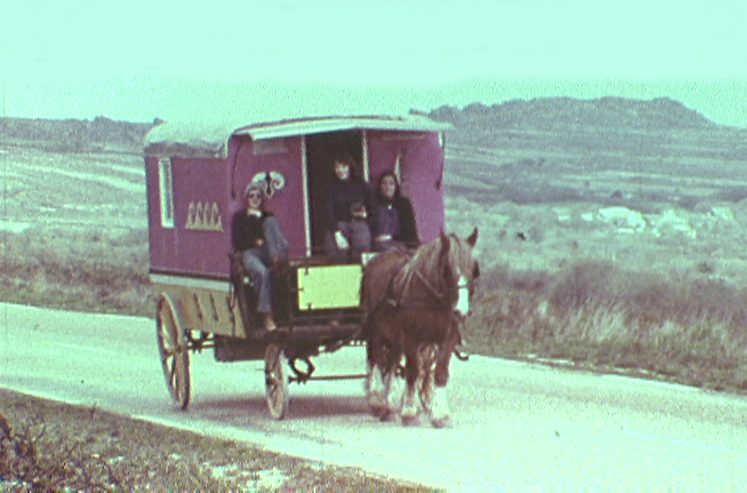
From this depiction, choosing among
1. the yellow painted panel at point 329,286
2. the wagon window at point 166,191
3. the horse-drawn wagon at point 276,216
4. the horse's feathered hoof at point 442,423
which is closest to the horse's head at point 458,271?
the horse-drawn wagon at point 276,216

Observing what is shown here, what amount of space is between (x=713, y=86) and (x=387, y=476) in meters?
13.7

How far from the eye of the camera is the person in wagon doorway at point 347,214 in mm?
13586

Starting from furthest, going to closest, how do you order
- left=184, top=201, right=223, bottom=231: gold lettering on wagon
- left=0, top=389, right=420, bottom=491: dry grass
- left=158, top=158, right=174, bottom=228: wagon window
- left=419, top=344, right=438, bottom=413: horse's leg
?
left=158, top=158, right=174, bottom=228: wagon window, left=184, top=201, right=223, bottom=231: gold lettering on wagon, left=419, top=344, right=438, bottom=413: horse's leg, left=0, top=389, right=420, bottom=491: dry grass

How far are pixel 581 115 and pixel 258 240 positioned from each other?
31.6m

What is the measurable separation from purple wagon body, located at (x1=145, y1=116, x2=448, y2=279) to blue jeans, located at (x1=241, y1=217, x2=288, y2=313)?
17.0 inches

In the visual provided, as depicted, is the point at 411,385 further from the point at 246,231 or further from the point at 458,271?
the point at 246,231

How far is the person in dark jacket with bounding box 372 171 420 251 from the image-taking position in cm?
1358

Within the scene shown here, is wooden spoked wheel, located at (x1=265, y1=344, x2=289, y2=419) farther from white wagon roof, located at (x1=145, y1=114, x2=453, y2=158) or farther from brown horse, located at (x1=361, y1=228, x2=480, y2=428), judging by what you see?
white wagon roof, located at (x1=145, y1=114, x2=453, y2=158)

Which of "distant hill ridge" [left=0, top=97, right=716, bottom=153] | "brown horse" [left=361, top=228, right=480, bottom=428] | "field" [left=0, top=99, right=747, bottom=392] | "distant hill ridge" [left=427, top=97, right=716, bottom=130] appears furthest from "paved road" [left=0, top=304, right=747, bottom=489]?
"distant hill ridge" [left=427, top=97, right=716, bottom=130]

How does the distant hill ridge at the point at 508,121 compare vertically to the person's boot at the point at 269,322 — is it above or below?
above

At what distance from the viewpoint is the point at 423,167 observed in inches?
572

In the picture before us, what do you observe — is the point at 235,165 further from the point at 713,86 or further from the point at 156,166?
the point at 713,86

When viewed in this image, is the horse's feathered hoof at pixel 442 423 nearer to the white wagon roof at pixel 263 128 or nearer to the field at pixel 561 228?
the white wagon roof at pixel 263 128

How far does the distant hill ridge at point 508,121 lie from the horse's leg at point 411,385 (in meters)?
16.0
